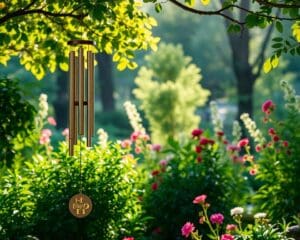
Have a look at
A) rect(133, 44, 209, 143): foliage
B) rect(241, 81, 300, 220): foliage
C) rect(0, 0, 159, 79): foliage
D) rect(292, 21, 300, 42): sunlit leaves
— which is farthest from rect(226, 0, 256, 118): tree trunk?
rect(292, 21, 300, 42): sunlit leaves

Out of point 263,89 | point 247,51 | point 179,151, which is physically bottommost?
point 179,151

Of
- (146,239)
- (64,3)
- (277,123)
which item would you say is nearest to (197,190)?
(146,239)

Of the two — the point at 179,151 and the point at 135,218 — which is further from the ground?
the point at 179,151

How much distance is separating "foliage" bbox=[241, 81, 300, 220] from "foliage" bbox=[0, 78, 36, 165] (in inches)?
107

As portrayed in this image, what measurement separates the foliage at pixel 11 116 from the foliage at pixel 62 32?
0.38m

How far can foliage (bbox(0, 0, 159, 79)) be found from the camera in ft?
20.8

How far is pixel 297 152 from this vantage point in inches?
312

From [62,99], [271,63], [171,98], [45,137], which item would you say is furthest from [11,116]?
[62,99]

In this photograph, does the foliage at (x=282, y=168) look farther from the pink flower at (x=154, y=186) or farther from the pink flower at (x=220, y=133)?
the pink flower at (x=154, y=186)

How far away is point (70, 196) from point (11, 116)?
0.93 meters

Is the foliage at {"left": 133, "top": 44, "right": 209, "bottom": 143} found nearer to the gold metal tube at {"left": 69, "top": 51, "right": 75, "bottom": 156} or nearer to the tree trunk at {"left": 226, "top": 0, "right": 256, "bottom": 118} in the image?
the tree trunk at {"left": 226, "top": 0, "right": 256, "bottom": 118}

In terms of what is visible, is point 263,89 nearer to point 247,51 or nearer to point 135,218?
point 247,51

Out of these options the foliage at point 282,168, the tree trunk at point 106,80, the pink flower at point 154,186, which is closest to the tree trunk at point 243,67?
the foliage at point 282,168

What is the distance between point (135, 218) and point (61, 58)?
170 centimetres
